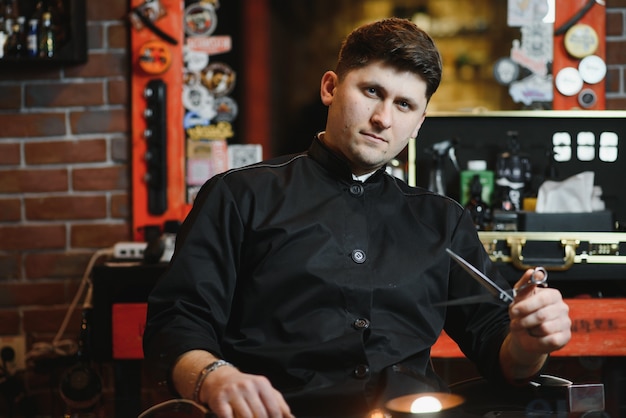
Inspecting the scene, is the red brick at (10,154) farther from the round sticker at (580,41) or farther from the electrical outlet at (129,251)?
the round sticker at (580,41)

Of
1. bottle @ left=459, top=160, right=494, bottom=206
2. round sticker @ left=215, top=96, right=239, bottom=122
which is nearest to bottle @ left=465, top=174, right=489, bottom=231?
bottle @ left=459, top=160, right=494, bottom=206

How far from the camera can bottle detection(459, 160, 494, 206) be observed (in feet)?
9.58

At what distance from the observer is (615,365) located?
2320mm

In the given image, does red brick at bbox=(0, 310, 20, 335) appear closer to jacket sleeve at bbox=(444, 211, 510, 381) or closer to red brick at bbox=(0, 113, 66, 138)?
red brick at bbox=(0, 113, 66, 138)

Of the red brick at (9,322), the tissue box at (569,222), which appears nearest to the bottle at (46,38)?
the red brick at (9,322)

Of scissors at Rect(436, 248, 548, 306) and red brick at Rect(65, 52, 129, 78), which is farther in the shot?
red brick at Rect(65, 52, 129, 78)

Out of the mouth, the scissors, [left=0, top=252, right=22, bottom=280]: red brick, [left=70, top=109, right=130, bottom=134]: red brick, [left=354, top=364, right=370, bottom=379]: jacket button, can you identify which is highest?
[left=70, top=109, right=130, bottom=134]: red brick

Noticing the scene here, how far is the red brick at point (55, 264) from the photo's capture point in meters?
3.12

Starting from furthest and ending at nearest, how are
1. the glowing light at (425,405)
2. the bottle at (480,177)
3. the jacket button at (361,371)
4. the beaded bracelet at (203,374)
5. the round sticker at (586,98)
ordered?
the round sticker at (586,98)
the bottle at (480,177)
the jacket button at (361,371)
the beaded bracelet at (203,374)
the glowing light at (425,405)

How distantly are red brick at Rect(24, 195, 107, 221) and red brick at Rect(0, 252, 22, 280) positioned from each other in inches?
6.5

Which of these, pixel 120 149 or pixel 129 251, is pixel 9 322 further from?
pixel 120 149

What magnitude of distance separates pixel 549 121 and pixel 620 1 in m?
0.57

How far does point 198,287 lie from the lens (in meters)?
1.42

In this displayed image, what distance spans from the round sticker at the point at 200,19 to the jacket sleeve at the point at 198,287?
167 cm
